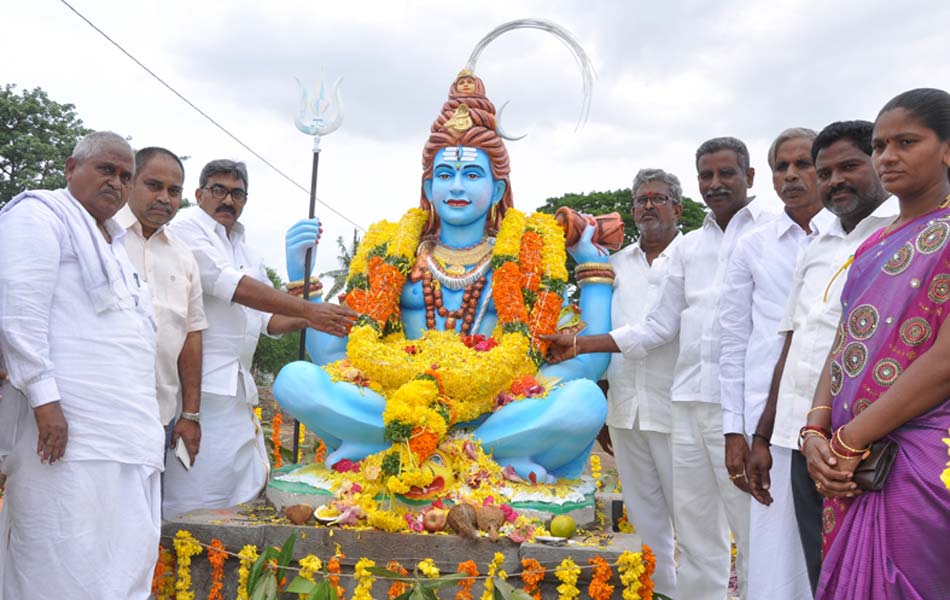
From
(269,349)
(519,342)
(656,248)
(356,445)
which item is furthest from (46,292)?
(269,349)

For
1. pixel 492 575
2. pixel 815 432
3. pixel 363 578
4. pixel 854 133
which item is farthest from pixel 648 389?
pixel 815 432

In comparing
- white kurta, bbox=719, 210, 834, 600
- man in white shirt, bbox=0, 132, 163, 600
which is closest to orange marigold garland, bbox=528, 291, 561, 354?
white kurta, bbox=719, 210, 834, 600

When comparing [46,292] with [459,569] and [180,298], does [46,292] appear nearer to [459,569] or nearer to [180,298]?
[180,298]

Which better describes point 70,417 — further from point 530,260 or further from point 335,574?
point 530,260

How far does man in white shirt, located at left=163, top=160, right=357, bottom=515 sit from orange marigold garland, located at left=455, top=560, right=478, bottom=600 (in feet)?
5.36

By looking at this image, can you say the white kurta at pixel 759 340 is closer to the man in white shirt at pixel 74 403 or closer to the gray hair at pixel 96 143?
the man in white shirt at pixel 74 403

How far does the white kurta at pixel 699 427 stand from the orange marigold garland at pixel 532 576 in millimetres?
1274

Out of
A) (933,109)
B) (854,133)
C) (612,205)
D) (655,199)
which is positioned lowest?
(933,109)

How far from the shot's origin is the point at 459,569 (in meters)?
4.00

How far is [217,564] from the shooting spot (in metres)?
4.20

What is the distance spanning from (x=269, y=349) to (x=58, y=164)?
318 inches

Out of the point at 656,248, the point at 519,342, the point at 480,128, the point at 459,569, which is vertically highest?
the point at 480,128

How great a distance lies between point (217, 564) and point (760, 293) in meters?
2.94

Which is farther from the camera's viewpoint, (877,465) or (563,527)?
(563,527)
